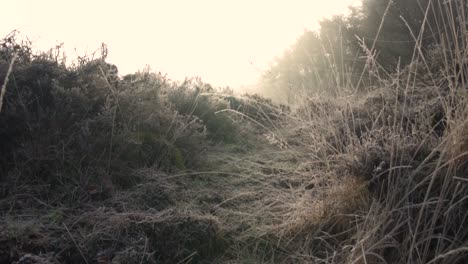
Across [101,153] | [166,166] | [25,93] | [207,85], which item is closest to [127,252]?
[101,153]

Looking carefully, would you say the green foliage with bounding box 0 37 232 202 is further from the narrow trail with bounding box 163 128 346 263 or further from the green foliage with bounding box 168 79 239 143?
the green foliage with bounding box 168 79 239 143

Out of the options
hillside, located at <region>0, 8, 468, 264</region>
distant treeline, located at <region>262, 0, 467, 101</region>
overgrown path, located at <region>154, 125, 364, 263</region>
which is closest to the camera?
hillside, located at <region>0, 8, 468, 264</region>

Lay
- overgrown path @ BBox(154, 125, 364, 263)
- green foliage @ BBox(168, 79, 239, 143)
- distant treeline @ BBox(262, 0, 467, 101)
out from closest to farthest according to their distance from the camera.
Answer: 1. overgrown path @ BBox(154, 125, 364, 263)
2. green foliage @ BBox(168, 79, 239, 143)
3. distant treeline @ BBox(262, 0, 467, 101)

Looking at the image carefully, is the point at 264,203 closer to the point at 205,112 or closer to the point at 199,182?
the point at 199,182

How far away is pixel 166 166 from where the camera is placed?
4133mm

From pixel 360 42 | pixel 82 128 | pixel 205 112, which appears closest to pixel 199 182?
pixel 82 128

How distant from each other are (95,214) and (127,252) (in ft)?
1.87

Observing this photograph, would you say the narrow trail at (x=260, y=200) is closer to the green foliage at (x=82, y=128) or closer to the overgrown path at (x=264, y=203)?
the overgrown path at (x=264, y=203)

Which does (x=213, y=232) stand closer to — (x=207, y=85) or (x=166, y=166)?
(x=166, y=166)

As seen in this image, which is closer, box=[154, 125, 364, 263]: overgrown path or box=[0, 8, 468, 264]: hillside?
box=[0, 8, 468, 264]: hillside

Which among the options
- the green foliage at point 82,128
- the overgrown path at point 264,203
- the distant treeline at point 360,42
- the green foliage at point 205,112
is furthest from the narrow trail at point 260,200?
the distant treeline at point 360,42

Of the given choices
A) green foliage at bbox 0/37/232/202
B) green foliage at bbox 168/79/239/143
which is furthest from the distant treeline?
green foliage at bbox 0/37/232/202

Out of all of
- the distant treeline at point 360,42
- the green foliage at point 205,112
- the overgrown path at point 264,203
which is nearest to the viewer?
the overgrown path at point 264,203

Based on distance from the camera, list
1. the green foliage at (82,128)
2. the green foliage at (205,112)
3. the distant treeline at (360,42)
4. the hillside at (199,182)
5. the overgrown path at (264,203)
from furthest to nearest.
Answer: the distant treeline at (360,42), the green foliage at (205,112), the green foliage at (82,128), the overgrown path at (264,203), the hillside at (199,182)
